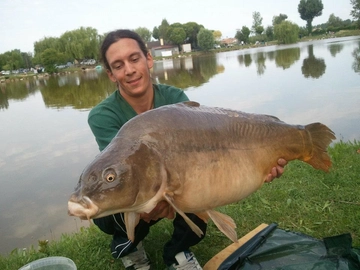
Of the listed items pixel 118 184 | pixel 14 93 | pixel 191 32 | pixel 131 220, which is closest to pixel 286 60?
pixel 14 93

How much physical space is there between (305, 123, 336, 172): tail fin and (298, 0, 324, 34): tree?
79.4 metres

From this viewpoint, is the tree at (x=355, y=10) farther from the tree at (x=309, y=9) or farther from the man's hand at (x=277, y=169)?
the man's hand at (x=277, y=169)

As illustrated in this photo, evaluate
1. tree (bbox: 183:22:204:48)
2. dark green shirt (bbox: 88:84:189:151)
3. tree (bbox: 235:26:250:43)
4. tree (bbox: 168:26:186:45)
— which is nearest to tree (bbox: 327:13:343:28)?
tree (bbox: 235:26:250:43)

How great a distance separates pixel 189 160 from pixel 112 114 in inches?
32.6

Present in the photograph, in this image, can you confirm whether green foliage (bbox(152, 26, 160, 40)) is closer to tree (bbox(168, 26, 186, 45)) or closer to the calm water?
tree (bbox(168, 26, 186, 45))

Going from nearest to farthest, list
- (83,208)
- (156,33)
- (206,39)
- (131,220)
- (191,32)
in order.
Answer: (83,208)
(131,220)
(206,39)
(191,32)
(156,33)

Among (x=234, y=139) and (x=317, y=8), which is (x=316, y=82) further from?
A: (x=317, y=8)

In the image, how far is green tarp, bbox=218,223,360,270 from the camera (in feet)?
6.06

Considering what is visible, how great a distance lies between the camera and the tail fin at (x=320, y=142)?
5.86 ft

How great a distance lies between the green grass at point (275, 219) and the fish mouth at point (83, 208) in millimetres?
1275

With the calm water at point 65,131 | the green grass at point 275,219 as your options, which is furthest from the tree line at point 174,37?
the green grass at point 275,219

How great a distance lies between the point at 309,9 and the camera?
241 feet

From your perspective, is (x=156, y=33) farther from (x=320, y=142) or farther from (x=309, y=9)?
(x=320, y=142)

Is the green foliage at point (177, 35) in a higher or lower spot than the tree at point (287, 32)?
higher
